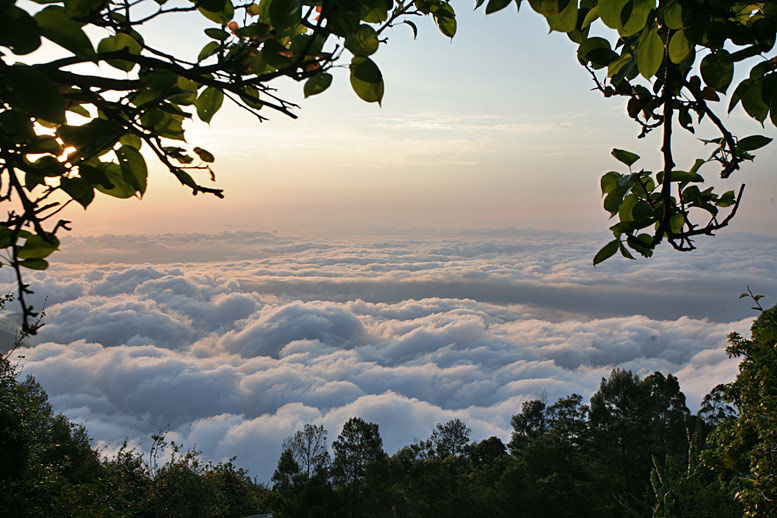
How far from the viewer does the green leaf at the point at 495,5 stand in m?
1.30

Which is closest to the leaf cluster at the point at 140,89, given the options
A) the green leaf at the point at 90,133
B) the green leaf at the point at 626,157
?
the green leaf at the point at 90,133

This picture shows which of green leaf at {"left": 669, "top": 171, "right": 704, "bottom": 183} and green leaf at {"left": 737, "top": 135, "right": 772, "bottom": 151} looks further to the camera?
green leaf at {"left": 669, "top": 171, "right": 704, "bottom": 183}

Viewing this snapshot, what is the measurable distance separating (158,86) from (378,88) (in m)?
0.48

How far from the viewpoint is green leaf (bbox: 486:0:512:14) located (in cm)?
130

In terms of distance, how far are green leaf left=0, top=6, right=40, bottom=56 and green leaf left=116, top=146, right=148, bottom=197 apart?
0.40 meters

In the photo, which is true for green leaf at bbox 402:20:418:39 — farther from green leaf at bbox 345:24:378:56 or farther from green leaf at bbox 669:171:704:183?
green leaf at bbox 669:171:704:183

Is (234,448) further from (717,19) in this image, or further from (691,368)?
(717,19)

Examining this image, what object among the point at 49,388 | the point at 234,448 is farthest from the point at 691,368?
the point at 49,388

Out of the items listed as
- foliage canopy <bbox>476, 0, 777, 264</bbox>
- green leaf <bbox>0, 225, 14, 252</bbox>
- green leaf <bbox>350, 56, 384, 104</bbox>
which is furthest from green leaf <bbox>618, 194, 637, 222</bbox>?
green leaf <bbox>0, 225, 14, 252</bbox>

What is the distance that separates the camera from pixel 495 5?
1.30m

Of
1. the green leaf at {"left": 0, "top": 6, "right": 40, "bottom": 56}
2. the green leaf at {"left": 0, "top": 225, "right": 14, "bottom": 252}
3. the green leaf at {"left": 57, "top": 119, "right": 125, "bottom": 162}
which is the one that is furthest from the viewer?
Result: the green leaf at {"left": 0, "top": 225, "right": 14, "bottom": 252}

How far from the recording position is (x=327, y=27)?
1.19 meters

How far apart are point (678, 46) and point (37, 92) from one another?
1.45 m

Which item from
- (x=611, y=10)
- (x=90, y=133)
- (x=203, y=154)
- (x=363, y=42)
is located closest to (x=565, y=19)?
(x=611, y=10)
